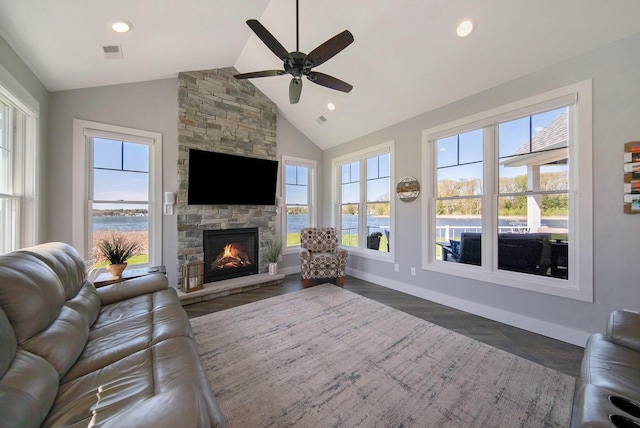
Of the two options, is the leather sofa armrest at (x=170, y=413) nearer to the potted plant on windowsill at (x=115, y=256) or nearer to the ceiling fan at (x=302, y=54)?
the ceiling fan at (x=302, y=54)

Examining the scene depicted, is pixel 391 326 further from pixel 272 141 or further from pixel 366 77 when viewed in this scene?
pixel 272 141

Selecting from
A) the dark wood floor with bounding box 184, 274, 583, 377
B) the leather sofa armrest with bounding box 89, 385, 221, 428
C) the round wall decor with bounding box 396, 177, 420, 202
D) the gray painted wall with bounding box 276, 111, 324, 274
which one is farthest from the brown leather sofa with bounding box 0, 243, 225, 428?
the round wall decor with bounding box 396, 177, 420, 202

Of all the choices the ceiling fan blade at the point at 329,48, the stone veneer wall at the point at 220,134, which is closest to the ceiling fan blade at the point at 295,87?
the ceiling fan blade at the point at 329,48

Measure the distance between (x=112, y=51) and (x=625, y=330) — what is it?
16.3ft

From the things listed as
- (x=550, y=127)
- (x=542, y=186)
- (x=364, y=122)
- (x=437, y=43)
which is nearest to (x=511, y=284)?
(x=542, y=186)

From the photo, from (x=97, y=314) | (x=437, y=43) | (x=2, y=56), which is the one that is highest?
(x=437, y=43)

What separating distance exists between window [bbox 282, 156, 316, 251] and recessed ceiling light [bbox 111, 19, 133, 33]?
2924mm

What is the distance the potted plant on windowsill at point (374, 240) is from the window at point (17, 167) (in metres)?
4.57

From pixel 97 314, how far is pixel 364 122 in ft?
13.9

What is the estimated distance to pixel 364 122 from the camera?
167 inches

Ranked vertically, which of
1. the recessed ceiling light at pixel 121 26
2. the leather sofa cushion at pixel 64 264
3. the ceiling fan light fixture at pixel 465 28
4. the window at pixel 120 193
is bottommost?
the leather sofa cushion at pixel 64 264

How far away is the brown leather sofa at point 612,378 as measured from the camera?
97 cm

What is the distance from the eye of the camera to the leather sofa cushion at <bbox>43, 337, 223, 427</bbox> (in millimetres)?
808

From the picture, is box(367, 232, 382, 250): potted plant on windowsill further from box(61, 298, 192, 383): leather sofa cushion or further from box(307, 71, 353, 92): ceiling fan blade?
box(61, 298, 192, 383): leather sofa cushion
